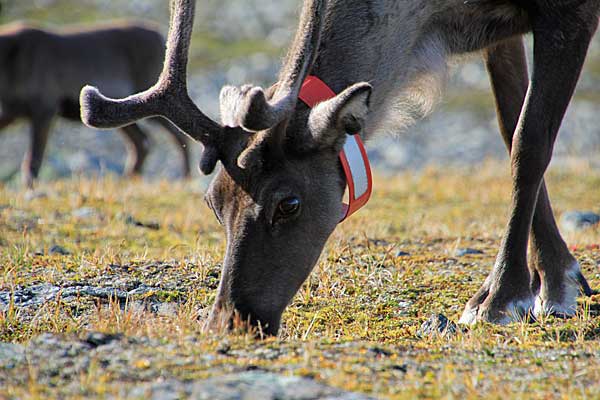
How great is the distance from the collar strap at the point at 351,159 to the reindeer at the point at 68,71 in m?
9.90

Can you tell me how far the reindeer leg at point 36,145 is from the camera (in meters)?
15.4

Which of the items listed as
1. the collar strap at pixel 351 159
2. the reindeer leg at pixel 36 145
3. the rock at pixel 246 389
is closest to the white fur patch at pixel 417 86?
the collar strap at pixel 351 159

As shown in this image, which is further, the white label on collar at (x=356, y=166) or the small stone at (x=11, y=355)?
the white label on collar at (x=356, y=166)

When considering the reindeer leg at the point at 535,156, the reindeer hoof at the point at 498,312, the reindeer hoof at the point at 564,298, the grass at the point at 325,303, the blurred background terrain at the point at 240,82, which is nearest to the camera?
the grass at the point at 325,303

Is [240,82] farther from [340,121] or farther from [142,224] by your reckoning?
[340,121]

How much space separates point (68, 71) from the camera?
17203 millimetres

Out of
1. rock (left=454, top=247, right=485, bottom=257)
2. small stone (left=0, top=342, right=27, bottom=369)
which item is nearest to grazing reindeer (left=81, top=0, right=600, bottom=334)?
rock (left=454, top=247, right=485, bottom=257)

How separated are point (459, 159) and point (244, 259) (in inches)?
893

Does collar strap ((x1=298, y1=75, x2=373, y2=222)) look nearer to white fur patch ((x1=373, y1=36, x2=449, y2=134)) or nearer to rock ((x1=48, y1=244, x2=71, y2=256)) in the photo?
white fur patch ((x1=373, y1=36, x2=449, y2=134))

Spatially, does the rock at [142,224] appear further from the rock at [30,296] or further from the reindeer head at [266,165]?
the reindeer head at [266,165]

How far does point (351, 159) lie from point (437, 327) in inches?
43.4

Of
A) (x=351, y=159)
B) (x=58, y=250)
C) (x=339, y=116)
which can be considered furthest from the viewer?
(x=58, y=250)

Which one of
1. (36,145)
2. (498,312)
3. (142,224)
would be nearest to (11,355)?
(498,312)

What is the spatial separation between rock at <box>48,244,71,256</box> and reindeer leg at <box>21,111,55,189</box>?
7223 millimetres
